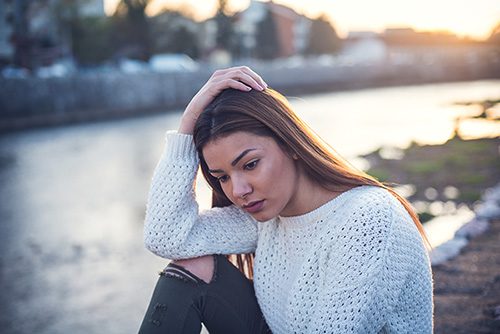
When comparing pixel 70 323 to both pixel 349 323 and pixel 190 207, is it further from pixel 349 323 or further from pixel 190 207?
pixel 349 323

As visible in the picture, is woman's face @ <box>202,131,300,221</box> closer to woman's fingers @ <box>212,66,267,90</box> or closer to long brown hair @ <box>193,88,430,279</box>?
long brown hair @ <box>193,88,430,279</box>

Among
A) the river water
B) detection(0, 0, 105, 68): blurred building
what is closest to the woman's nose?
the river water

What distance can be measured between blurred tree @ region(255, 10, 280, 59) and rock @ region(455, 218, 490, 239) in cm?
4736

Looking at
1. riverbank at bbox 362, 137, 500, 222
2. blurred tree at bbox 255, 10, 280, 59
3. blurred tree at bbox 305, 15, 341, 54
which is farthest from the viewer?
blurred tree at bbox 305, 15, 341, 54

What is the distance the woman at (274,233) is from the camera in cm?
157

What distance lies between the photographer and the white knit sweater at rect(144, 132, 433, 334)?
5.07 ft

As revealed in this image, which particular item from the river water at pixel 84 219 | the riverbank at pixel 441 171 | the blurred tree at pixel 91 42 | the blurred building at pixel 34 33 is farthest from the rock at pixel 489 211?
the blurred tree at pixel 91 42

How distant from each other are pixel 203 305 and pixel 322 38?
2247 inches

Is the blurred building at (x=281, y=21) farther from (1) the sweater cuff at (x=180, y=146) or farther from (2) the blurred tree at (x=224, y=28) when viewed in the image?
(1) the sweater cuff at (x=180, y=146)

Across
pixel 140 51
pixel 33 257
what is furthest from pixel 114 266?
pixel 140 51

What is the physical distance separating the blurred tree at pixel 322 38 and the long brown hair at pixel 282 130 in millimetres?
56360

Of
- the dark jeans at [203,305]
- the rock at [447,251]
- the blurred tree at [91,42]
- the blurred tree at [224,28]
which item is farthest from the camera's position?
the blurred tree at [224,28]

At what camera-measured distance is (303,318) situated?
1.73 meters

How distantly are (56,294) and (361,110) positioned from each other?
1699 centimetres
